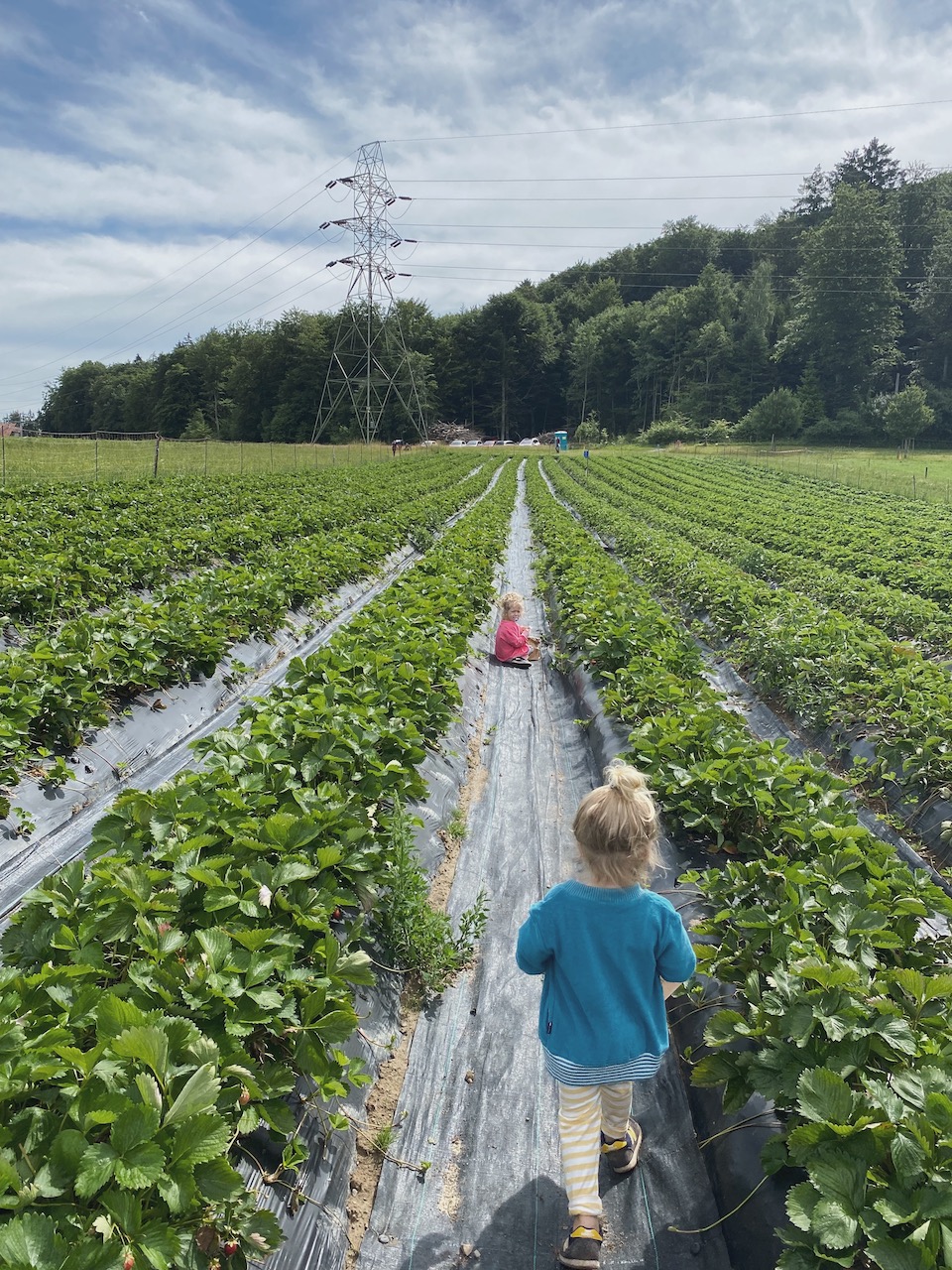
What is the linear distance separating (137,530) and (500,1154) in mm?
10824

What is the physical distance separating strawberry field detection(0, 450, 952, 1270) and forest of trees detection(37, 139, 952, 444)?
58.6 m

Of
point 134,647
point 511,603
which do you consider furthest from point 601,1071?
point 511,603

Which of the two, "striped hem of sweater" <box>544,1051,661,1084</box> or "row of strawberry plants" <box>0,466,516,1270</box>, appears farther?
"striped hem of sweater" <box>544,1051,661,1084</box>

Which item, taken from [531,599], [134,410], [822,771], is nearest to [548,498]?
[531,599]

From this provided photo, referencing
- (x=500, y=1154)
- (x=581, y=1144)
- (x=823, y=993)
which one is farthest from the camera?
(x=500, y=1154)

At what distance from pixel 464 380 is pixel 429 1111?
86.2 metres

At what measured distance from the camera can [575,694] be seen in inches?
308

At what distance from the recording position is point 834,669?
687 cm

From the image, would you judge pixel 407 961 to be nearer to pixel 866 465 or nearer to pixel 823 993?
pixel 823 993

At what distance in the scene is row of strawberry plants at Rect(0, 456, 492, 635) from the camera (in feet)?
25.7

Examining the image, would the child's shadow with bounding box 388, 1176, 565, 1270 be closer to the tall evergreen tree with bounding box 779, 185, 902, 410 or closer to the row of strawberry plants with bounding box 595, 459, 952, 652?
the row of strawberry plants with bounding box 595, 459, 952, 652

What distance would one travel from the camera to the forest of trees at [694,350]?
67312 millimetres

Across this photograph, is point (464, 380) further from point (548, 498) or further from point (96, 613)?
point (96, 613)

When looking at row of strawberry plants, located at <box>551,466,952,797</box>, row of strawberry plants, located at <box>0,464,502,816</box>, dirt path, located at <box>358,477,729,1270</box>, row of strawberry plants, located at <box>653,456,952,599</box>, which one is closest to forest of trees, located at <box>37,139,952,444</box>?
row of strawberry plants, located at <box>653,456,952,599</box>
